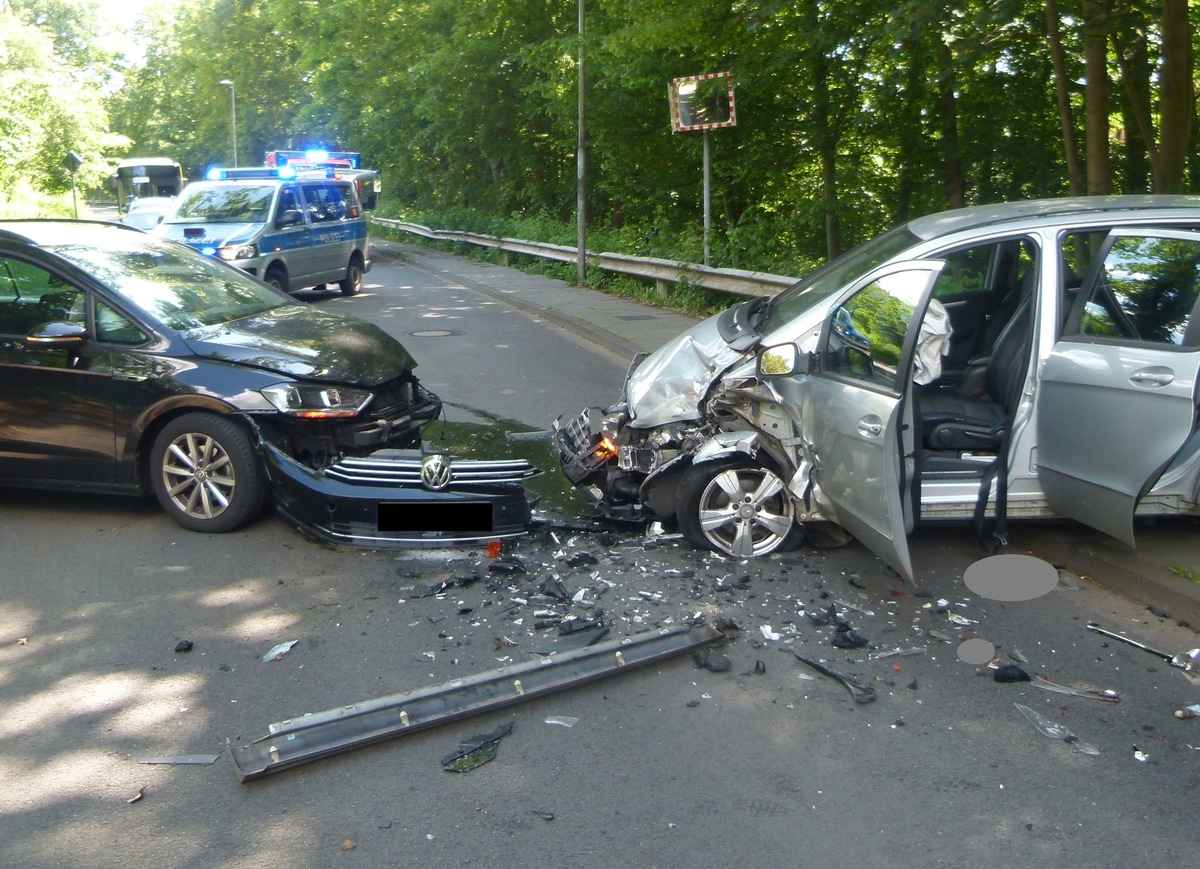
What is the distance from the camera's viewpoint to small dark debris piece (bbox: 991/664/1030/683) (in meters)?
4.67

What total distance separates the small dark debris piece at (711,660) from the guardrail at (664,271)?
9.13 meters

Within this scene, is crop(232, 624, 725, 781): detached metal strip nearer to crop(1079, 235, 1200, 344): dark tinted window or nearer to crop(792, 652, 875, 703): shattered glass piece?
crop(792, 652, 875, 703): shattered glass piece

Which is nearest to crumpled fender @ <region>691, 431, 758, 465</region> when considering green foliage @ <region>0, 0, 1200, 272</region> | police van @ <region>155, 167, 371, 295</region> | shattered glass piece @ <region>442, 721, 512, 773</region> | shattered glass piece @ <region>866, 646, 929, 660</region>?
shattered glass piece @ <region>866, 646, 929, 660</region>

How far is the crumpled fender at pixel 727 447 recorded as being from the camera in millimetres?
6016

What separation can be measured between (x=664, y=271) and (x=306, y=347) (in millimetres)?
11347

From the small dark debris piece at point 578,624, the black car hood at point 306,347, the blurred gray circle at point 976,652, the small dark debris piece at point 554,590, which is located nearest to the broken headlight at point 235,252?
the black car hood at point 306,347

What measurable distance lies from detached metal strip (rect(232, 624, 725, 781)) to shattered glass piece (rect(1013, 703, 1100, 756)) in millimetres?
1292

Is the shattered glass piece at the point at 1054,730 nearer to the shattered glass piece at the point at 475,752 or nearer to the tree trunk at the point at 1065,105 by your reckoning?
the shattered glass piece at the point at 475,752

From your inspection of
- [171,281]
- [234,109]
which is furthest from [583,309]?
[234,109]

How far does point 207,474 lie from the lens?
6.55 metres

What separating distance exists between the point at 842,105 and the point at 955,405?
12.9 meters

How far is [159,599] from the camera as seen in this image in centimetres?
562

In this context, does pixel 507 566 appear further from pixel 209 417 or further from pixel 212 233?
pixel 212 233

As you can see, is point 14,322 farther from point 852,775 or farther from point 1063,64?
point 1063,64
